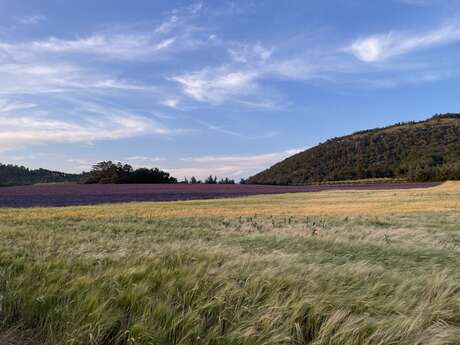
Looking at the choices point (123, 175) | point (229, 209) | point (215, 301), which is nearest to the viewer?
point (215, 301)

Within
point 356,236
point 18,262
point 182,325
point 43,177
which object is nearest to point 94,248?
point 18,262

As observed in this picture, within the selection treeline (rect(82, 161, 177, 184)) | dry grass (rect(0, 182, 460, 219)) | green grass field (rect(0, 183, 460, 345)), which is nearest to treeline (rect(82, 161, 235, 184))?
treeline (rect(82, 161, 177, 184))

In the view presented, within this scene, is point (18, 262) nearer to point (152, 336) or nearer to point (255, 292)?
point (152, 336)

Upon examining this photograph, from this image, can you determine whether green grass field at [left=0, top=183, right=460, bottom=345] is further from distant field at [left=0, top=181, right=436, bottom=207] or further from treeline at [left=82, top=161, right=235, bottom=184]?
treeline at [left=82, top=161, right=235, bottom=184]

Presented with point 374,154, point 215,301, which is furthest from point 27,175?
point 374,154

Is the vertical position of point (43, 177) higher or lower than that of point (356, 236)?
higher

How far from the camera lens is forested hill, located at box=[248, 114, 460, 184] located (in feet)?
317

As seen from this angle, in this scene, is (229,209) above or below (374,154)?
below

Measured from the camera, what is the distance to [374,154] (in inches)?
4911

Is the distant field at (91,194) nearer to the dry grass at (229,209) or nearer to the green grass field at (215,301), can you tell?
the dry grass at (229,209)

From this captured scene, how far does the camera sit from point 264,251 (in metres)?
7.22

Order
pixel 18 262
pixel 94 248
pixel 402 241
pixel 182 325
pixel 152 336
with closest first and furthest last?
1. pixel 152 336
2. pixel 182 325
3. pixel 18 262
4. pixel 94 248
5. pixel 402 241

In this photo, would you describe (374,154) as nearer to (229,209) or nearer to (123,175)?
(123,175)

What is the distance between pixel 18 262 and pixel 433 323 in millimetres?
4989
